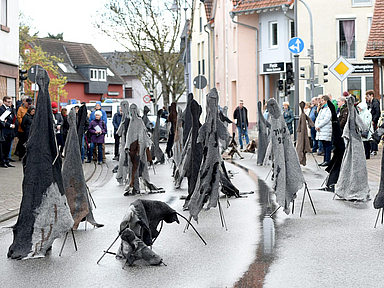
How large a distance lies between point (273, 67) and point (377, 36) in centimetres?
1199

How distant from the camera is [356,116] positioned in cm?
1194

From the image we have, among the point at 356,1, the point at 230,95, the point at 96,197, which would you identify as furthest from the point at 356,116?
the point at 230,95

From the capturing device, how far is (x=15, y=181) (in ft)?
52.6

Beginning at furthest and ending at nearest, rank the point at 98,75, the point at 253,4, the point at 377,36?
the point at 98,75
the point at 253,4
the point at 377,36

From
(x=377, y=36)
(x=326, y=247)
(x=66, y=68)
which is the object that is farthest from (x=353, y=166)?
(x=66, y=68)

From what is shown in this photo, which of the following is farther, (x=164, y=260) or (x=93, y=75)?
(x=93, y=75)

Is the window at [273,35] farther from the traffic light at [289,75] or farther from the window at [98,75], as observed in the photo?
the window at [98,75]

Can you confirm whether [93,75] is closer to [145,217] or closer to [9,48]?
[9,48]

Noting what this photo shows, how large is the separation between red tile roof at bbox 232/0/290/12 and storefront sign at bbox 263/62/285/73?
357cm

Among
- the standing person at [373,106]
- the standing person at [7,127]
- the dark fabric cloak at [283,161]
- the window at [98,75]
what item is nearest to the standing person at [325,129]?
the standing person at [373,106]

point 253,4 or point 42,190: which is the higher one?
point 253,4

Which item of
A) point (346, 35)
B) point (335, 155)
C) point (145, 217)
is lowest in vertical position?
point (145, 217)

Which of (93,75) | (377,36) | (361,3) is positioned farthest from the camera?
(93,75)

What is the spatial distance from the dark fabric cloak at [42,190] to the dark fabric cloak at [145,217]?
1.00m
